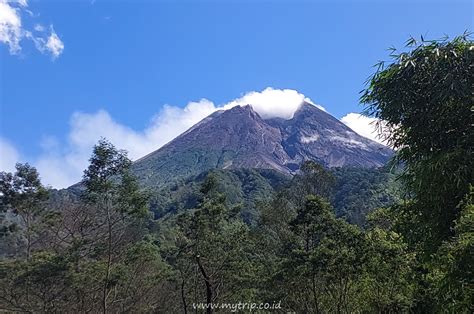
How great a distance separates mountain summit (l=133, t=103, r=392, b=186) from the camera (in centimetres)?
14075

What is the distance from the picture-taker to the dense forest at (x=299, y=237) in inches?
269

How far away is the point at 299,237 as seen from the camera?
1833 centimetres

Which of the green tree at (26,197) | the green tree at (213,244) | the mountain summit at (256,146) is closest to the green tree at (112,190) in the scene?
the green tree at (213,244)

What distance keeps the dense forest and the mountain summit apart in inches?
3763

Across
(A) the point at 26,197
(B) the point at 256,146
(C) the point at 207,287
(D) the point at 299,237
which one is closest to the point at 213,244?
(C) the point at 207,287

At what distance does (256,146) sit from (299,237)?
482 ft

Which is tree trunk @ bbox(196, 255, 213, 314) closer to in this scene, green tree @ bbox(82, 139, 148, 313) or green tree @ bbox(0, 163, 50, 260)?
green tree @ bbox(82, 139, 148, 313)

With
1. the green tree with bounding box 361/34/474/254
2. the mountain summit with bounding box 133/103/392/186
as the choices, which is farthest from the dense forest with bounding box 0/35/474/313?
the mountain summit with bounding box 133/103/392/186

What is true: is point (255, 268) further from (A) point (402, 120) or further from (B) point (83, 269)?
(A) point (402, 120)

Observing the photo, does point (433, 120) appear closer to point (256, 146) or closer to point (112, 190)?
point (112, 190)

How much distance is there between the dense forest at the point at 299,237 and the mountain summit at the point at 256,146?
9558cm


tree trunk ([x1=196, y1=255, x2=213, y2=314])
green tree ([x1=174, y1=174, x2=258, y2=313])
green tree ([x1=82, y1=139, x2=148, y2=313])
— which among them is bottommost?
tree trunk ([x1=196, y1=255, x2=213, y2=314])

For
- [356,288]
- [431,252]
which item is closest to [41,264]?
[356,288]

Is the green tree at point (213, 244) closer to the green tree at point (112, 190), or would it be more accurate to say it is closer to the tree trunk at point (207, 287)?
the tree trunk at point (207, 287)
